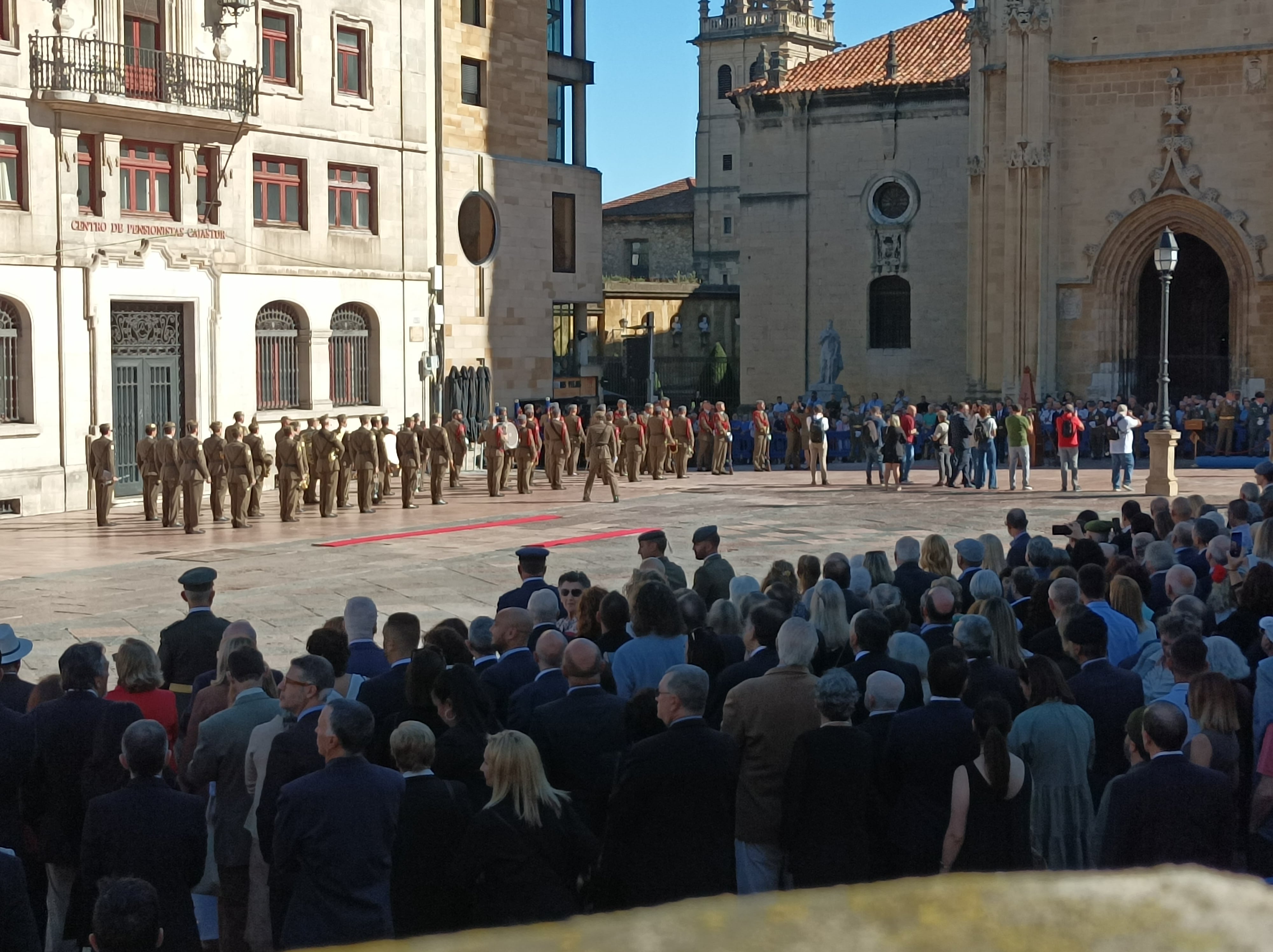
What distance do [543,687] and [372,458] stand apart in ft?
63.1

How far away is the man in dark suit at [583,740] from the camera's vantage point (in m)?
6.59

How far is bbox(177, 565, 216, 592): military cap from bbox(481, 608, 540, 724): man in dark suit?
7.16ft

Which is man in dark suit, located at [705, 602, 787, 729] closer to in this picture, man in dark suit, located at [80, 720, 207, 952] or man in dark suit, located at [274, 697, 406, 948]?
man in dark suit, located at [274, 697, 406, 948]

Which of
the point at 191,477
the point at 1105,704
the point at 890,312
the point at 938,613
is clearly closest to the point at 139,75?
the point at 191,477

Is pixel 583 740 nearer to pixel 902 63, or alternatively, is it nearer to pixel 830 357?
pixel 830 357

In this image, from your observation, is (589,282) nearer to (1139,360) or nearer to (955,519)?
(1139,360)

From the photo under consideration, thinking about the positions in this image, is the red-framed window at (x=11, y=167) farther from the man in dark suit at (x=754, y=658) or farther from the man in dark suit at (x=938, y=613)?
the man in dark suit at (x=754, y=658)

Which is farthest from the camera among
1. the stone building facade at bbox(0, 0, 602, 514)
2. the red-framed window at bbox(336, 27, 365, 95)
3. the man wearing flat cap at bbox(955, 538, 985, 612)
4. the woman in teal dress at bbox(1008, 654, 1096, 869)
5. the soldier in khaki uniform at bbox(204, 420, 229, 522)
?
the red-framed window at bbox(336, 27, 365, 95)

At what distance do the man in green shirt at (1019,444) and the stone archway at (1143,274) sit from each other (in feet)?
34.9

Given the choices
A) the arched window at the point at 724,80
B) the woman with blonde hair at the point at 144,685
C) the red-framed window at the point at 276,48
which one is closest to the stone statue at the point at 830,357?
the red-framed window at the point at 276,48

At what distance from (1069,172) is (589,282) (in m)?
12.1

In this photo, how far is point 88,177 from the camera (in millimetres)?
25953

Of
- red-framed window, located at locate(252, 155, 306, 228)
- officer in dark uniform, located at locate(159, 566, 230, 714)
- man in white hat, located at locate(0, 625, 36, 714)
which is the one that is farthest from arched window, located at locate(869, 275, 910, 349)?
man in white hat, located at locate(0, 625, 36, 714)

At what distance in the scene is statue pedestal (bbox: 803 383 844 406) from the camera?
4644 cm
